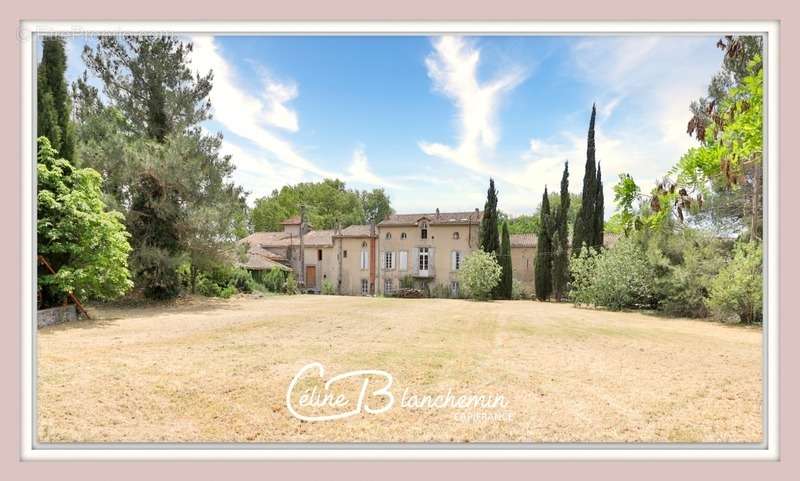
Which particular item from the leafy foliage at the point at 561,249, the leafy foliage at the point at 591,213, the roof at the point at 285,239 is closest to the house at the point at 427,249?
the leafy foliage at the point at 561,249

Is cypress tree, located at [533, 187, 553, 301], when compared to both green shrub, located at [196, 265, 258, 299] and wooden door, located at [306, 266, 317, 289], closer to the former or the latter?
wooden door, located at [306, 266, 317, 289]

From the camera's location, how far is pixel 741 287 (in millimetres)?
6008

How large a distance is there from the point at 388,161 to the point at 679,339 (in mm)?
5103

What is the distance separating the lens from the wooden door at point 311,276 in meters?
15.6

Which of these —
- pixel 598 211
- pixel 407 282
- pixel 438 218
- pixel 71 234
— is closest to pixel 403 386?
pixel 71 234

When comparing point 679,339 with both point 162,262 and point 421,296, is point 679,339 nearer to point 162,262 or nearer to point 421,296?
point 162,262

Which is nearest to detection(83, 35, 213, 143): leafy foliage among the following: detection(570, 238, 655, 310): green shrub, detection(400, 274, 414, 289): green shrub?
detection(570, 238, 655, 310): green shrub

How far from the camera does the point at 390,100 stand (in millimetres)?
3979

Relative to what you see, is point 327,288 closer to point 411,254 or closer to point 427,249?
point 411,254

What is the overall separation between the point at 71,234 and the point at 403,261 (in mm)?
15947

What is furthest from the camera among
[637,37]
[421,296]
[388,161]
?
[421,296]

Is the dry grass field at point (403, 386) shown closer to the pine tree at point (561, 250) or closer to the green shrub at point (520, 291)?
the pine tree at point (561, 250)
